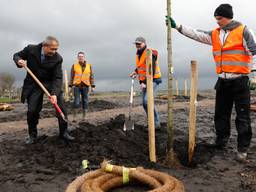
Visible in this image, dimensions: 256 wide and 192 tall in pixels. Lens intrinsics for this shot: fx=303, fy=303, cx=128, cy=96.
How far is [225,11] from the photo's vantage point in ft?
16.2

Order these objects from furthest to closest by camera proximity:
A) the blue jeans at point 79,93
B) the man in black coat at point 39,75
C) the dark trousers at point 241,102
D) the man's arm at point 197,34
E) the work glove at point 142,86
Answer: the blue jeans at point 79,93, the work glove at point 142,86, the man in black coat at point 39,75, the man's arm at point 197,34, the dark trousers at point 241,102

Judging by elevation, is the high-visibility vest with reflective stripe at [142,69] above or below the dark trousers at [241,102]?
above

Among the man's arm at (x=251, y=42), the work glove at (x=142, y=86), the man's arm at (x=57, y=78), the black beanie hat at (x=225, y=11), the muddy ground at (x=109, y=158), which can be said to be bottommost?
the muddy ground at (x=109, y=158)

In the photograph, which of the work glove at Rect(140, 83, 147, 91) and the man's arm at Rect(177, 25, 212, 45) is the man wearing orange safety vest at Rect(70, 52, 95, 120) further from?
the man's arm at Rect(177, 25, 212, 45)

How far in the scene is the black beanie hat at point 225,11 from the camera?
495cm

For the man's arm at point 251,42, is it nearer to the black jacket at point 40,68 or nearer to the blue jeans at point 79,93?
the black jacket at point 40,68

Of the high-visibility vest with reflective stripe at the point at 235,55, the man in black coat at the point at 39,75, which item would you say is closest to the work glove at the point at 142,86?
the man in black coat at the point at 39,75

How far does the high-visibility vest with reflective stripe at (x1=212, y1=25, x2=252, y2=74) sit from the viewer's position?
491cm

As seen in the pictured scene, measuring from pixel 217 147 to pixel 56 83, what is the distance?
10.9 ft

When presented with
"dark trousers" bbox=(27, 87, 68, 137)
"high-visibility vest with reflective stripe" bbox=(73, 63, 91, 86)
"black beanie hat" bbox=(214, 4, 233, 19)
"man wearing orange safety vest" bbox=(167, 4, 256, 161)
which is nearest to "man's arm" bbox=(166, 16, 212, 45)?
"man wearing orange safety vest" bbox=(167, 4, 256, 161)

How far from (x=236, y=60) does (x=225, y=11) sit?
0.82m

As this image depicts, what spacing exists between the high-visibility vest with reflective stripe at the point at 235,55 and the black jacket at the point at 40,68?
3.08 meters

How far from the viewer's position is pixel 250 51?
4762 millimetres

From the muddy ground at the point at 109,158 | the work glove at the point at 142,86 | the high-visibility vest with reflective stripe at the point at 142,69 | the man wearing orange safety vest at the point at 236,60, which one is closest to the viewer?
the muddy ground at the point at 109,158
